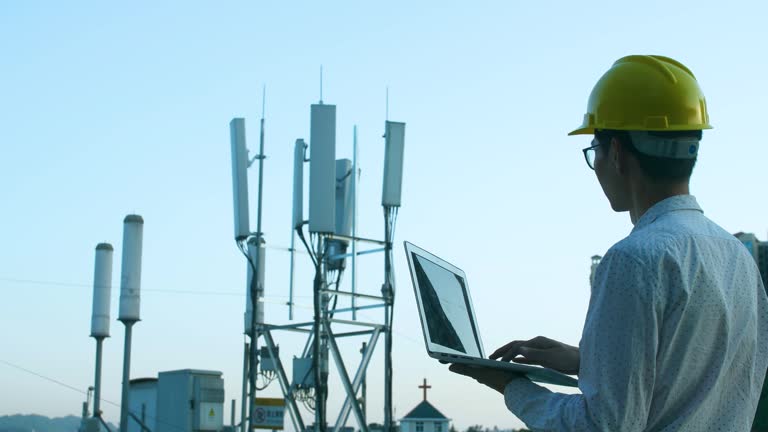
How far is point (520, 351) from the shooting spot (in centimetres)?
310

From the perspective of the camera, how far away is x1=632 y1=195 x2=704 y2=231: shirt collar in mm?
2795

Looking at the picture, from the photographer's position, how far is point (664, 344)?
2543 mm

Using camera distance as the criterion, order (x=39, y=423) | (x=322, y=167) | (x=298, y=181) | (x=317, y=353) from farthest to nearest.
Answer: (x=39, y=423), (x=298, y=181), (x=317, y=353), (x=322, y=167)

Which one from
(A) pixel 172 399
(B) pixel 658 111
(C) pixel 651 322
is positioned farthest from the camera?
(A) pixel 172 399

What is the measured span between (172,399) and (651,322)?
16512 millimetres

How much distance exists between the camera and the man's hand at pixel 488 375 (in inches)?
114

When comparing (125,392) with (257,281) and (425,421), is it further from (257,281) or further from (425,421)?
(425,421)

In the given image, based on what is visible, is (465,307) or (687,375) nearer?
(687,375)

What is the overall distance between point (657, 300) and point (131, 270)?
56.3ft

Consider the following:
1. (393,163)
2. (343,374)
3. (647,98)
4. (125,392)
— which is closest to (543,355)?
(647,98)

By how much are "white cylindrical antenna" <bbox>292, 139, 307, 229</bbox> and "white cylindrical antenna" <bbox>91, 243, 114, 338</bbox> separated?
11.4 feet

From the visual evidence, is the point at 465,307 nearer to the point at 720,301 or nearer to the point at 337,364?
Answer: the point at 720,301

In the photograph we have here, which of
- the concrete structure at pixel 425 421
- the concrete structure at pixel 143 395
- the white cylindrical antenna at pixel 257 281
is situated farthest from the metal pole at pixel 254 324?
the concrete structure at pixel 425 421

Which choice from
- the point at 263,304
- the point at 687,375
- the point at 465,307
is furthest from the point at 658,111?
the point at 263,304
